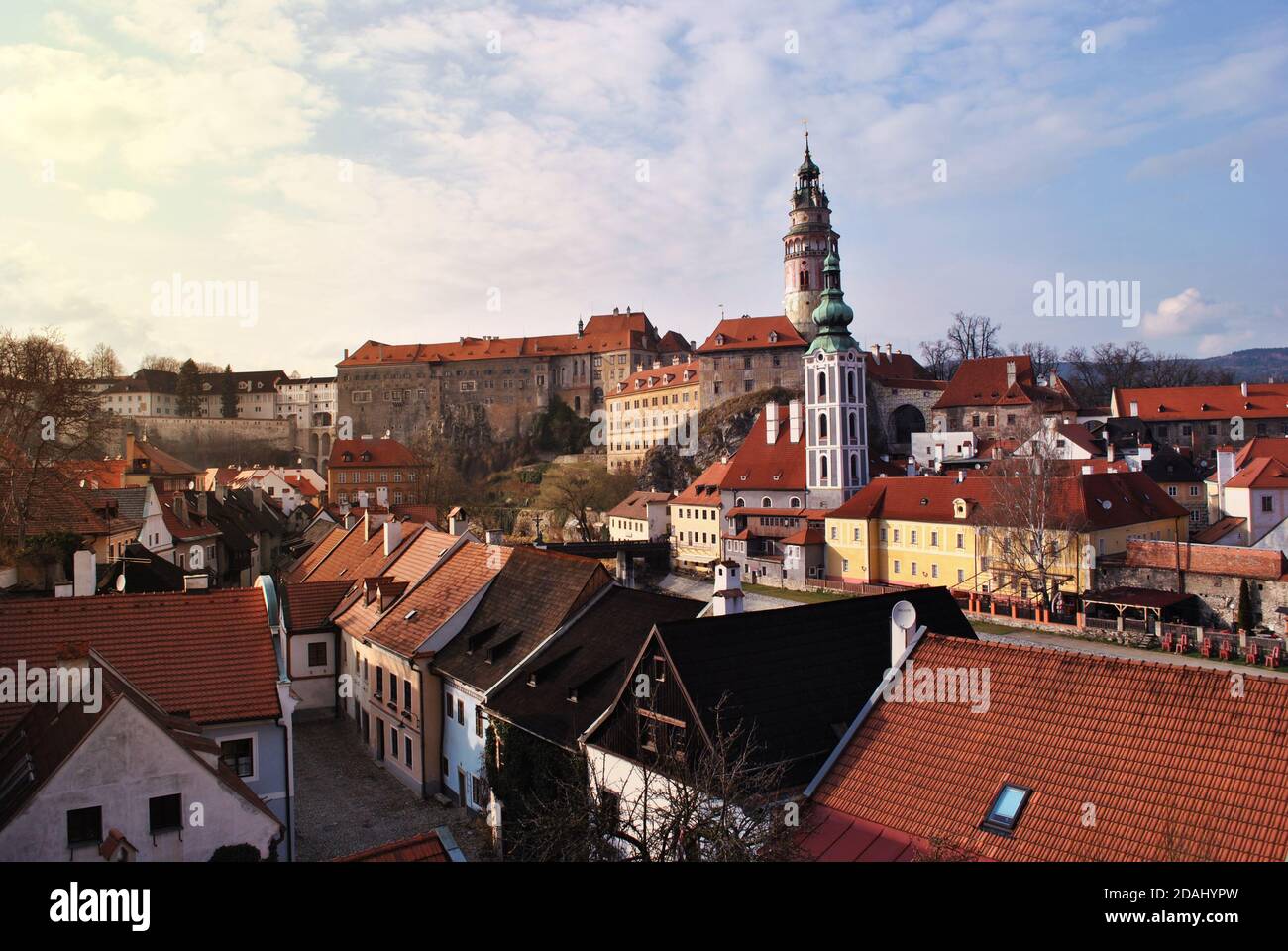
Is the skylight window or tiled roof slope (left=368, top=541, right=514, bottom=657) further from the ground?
tiled roof slope (left=368, top=541, right=514, bottom=657)

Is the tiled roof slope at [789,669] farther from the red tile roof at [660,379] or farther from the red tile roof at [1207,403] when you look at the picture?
the red tile roof at [660,379]

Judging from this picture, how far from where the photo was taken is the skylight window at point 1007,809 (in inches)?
412

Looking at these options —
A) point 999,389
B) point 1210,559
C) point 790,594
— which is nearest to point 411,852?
point 1210,559

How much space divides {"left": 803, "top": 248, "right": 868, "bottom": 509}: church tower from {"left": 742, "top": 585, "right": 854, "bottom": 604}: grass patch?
9.50 metres

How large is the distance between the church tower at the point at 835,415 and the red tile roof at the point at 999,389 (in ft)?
60.9

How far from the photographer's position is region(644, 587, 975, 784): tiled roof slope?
1328 cm

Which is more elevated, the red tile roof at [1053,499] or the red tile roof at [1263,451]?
the red tile roof at [1263,451]

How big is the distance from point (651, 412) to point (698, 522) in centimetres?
3267

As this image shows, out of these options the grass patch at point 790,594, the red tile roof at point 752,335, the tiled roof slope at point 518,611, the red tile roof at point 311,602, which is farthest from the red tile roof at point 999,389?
the tiled roof slope at point 518,611

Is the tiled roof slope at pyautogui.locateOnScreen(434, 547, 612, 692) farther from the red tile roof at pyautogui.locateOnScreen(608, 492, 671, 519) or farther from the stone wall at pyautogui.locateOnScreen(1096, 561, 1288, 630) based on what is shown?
the red tile roof at pyautogui.locateOnScreen(608, 492, 671, 519)

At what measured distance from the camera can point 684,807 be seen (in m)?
9.70

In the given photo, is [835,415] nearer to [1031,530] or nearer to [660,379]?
[1031,530]

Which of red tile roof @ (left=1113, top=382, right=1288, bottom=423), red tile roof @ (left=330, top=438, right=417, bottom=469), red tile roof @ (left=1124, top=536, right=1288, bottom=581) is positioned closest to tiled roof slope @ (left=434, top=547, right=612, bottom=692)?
red tile roof @ (left=1124, top=536, right=1288, bottom=581)

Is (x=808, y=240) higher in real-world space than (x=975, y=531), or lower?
higher
